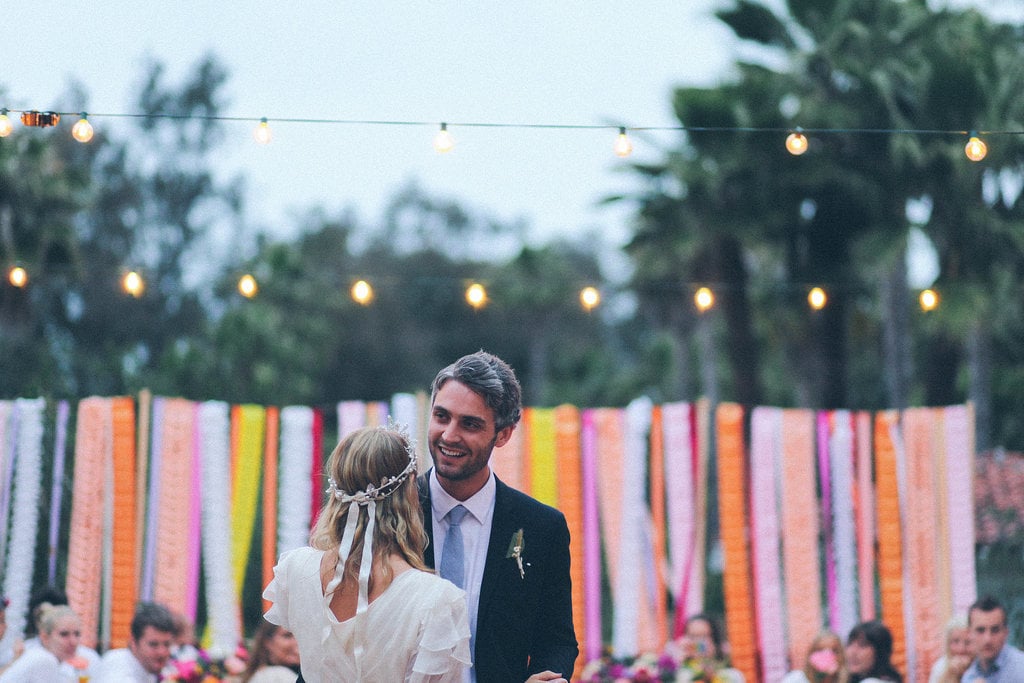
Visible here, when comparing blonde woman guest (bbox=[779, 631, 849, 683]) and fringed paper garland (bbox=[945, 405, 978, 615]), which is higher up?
fringed paper garland (bbox=[945, 405, 978, 615])

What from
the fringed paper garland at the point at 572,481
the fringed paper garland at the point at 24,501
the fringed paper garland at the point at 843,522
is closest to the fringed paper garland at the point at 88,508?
the fringed paper garland at the point at 24,501

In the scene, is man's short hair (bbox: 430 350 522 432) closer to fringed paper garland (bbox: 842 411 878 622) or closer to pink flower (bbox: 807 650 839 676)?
pink flower (bbox: 807 650 839 676)

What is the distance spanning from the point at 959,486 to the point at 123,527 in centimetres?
572

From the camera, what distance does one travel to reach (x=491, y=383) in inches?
129

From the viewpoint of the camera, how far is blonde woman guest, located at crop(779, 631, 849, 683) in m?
7.77

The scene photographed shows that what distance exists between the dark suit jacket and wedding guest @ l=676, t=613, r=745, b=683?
508 centimetres

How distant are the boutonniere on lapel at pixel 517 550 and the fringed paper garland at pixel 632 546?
20.2ft

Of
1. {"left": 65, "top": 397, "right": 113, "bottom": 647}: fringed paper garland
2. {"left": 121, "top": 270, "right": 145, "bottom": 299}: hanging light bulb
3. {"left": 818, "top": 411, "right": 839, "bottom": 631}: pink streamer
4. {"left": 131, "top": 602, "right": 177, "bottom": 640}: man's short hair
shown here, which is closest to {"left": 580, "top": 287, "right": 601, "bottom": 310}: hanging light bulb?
{"left": 818, "top": 411, "right": 839, "bottom": 631}: pink streamer

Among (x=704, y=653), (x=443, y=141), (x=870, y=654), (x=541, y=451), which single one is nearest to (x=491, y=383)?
(x=443, y=141)

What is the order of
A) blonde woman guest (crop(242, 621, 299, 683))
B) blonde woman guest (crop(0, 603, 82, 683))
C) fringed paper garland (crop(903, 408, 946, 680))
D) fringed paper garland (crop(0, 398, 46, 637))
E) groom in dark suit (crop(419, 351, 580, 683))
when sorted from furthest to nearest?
1. fringed paper garland (crop(903, 408, 946, 680))
2. fringed paper garland (crop(0, 398, 46, 637))
3. blonde woman guest (crop(242, 621, 299, 683))
4. blonde woman guest (crop(0, 603, 82, 683))
5. groom in dark suit (crop(419, 351, 580, 683))

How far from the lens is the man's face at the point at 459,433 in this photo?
3.23 meters

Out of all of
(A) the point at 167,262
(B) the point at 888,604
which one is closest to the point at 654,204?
(B) the point at 888,604

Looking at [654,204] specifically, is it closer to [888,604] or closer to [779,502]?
[779,502]

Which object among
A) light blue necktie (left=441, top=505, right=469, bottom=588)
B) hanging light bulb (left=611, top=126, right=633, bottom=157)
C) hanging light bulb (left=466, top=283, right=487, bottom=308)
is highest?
hanging light bulb (left=611, top=126, right=633, bottom=157)
